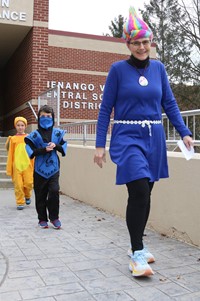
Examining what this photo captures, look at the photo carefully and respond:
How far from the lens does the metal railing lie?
439 cm

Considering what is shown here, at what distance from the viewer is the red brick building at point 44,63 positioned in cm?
1043

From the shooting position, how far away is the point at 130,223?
3.16 m

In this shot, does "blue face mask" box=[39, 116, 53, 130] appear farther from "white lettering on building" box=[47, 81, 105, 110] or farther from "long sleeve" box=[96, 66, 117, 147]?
"white lettering on building" box=[47, 81, 105, 110]

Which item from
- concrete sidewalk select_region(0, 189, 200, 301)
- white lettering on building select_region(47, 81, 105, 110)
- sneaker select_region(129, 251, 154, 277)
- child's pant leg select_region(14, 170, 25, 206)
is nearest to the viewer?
concrete sidewalk select_region(0, 189, 200, 301)

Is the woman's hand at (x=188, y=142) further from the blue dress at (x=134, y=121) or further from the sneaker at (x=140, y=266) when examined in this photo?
the sneaker at (x=140, y=266)

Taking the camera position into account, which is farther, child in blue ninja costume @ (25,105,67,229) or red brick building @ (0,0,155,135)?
red brick building @ (0,0,155,135)

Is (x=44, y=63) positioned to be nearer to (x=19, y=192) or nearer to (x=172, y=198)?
(x=19, y=192)

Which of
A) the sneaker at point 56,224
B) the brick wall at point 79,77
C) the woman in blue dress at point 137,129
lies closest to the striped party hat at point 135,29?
the woman in blue dress at point 137,129

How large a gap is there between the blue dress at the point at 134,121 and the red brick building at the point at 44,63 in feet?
20.0

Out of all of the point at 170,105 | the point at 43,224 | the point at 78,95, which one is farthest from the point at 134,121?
the point at 78,95

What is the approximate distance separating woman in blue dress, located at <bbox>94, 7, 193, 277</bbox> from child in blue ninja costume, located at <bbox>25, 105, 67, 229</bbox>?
72.2 inches

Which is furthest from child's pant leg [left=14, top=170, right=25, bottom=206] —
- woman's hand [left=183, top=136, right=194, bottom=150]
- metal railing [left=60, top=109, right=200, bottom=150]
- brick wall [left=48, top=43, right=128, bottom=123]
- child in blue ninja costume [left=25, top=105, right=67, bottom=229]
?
brick wall [left=48, top=43, right=128, bottom=123]

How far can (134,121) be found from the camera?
323cm

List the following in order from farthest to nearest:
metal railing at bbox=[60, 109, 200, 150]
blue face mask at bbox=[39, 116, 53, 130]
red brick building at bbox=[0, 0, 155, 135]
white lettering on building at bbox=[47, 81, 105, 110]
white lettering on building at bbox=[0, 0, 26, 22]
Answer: white lettering on building at bbox=[47, 81, 105, 110] < red brick building at bbox=[0, 0, 155, 135] < white lettering on building at bbox=[0, 0, 26, 22] < blue face mask at bbox=[39, 116, 53, 130] < metal railing at bbox=[60, 109, 200, 150]
